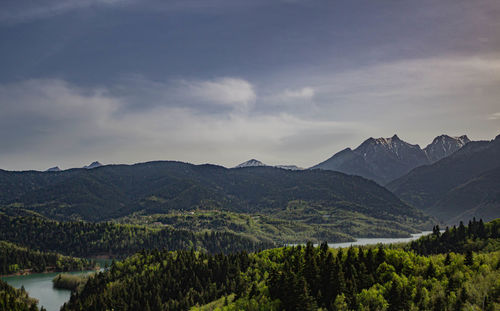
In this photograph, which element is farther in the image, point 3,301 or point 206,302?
point 206,302

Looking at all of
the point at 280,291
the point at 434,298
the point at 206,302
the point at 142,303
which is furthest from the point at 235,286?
the point at 434,298

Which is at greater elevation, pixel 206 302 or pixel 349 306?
pixel 349 306

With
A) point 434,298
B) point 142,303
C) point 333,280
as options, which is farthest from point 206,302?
point 434,298

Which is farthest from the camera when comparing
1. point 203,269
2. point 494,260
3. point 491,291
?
point 203,269

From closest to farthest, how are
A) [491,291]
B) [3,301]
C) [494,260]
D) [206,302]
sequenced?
[491,291], [494,260], [3,301], [206,302]

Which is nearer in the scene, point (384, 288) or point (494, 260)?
point (384, 288)

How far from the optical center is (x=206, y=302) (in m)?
177

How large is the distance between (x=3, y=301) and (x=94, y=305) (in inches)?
1370

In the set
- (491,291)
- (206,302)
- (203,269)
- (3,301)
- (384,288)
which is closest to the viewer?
(491,291)

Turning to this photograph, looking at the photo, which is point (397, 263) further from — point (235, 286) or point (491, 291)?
point (235, 286)

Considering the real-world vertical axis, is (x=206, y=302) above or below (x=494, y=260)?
below

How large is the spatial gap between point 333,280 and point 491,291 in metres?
42.4

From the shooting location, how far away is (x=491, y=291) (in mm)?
116000

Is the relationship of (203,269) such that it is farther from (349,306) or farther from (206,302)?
(349,306)
